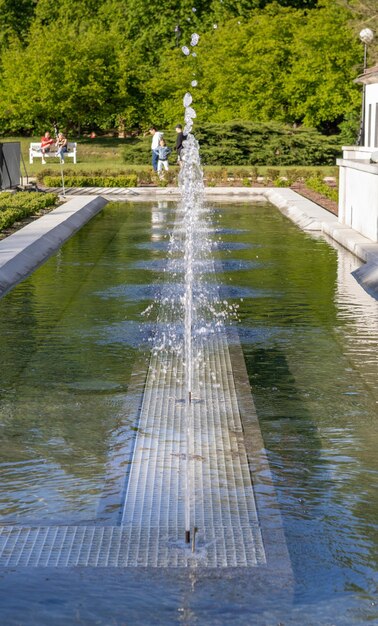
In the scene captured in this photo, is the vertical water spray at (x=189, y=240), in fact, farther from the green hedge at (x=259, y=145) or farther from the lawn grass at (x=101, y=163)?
the green hedge at (x=259, y=145)

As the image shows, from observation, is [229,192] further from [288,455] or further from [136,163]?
[288,455]

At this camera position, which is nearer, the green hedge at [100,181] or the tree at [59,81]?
the green hedge at [100,181]

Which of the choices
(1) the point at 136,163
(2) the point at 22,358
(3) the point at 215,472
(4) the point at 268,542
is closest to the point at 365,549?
(4) the point at 268,542

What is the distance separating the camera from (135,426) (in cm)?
893

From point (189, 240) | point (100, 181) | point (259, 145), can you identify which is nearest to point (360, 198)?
point (189, 240)

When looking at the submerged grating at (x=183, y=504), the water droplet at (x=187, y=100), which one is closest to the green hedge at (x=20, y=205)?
the submerged grating at (x=183, y=504)

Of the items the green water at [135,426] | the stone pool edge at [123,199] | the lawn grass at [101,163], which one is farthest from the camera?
the lawn grass at [101,163]

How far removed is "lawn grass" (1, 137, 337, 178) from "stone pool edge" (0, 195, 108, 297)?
43.4 ft

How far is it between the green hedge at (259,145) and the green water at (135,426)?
3093 cm

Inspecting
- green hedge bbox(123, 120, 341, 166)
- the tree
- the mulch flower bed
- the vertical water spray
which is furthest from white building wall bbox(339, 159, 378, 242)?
the tree

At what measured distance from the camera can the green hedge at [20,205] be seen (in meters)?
23.8

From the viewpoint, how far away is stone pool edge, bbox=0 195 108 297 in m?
17.4

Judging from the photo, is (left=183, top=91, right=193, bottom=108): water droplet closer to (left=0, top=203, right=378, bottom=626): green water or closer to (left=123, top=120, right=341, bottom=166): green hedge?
(left=123, top=120, right=341, bottom=166): green hedge

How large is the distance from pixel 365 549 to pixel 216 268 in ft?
41.2
